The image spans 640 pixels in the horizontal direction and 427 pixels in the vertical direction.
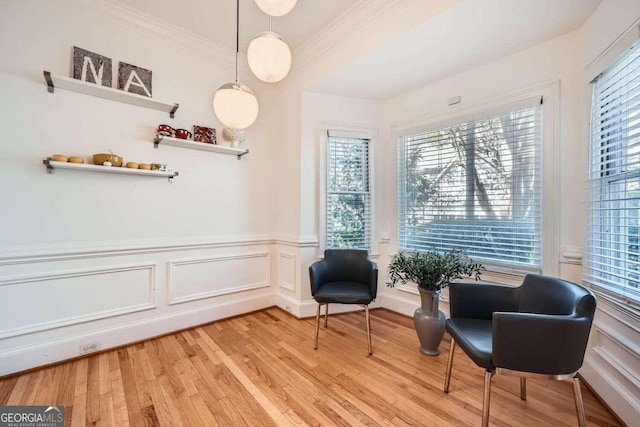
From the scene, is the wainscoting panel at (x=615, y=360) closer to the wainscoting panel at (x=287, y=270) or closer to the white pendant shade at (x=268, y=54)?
the white pendant shade at (x=268, y=54)

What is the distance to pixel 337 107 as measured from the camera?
3.13 m

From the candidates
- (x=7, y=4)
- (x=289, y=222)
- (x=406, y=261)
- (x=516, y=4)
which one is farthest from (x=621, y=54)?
(x=7, y=4)

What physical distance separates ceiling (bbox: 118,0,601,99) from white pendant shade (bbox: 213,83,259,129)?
1252mm

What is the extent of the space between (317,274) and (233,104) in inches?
64.8

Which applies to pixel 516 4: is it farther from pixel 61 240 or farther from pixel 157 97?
pixel 61 240

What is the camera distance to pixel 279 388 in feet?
5.90

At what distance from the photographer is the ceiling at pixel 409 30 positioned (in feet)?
5.99

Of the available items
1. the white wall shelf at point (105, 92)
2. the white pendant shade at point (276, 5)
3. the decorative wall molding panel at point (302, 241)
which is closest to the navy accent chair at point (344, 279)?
the decorative wall molding panel at point (302, 241)

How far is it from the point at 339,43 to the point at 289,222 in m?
1.87

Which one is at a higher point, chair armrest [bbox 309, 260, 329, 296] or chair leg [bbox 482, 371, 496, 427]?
chair armrest [bbox 309, 260, 329, 296]

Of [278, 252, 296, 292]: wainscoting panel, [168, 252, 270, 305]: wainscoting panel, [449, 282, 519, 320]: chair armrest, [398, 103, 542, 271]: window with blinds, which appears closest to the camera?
[449, 282, 519, 320]: chair armrest

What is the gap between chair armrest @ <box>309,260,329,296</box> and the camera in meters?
2.47

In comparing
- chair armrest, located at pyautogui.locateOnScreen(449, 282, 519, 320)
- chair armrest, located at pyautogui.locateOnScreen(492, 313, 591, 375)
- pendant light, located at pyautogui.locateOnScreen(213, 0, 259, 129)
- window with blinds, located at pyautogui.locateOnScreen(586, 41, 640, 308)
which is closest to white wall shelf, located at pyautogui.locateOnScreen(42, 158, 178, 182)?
pendant light, located at pyautogui.locateOnScreen(213, 0, 259, 129)

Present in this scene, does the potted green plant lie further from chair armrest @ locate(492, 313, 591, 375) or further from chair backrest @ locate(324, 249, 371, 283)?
chair armrest @ locate(492, 313, 591, 375)
